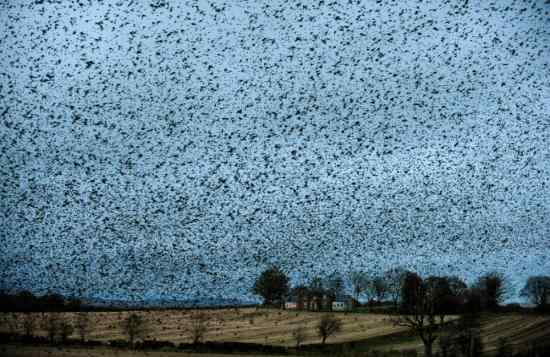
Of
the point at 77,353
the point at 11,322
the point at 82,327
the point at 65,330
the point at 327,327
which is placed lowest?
the point at 77,353

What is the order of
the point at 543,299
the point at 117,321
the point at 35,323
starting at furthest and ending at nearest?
the point at 543,299, the point at 117,321, the point at 35,323

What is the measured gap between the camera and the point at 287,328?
270 ft

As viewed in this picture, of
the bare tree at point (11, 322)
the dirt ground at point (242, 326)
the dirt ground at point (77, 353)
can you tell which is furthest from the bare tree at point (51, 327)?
the dirt ground at point (77, 353)

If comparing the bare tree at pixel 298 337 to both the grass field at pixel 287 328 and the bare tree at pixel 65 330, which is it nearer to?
the grass field at pixel 287 328

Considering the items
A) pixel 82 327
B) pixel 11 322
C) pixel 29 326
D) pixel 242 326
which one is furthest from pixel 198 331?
pixel 11 322

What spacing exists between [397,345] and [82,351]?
37743mm

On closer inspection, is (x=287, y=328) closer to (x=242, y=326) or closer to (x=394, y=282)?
(x=242, y=326)

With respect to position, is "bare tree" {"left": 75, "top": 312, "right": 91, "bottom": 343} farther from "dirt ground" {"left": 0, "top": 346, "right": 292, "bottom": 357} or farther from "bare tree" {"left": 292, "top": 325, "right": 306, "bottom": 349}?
"bare tree" {"left": 292, "top": 325, "right": 306, "bottom": 349}

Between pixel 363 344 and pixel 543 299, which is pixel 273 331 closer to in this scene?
pixel 363 344

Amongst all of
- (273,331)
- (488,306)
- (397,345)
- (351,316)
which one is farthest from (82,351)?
(488,306)

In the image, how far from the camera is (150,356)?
56.5m

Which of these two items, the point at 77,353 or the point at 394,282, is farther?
the point at 394,282

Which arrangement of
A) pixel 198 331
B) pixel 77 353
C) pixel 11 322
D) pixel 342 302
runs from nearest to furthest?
pixel 77 353
pixel 198 331
pixel 11 322
pixel 342 302

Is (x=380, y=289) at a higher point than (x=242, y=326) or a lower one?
higher
